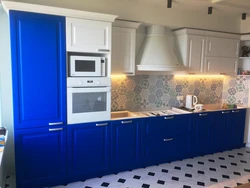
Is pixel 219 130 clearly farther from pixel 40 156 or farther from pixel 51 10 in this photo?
pixel 51 10

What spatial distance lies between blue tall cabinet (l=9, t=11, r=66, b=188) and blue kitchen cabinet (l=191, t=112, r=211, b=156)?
2.18 meters

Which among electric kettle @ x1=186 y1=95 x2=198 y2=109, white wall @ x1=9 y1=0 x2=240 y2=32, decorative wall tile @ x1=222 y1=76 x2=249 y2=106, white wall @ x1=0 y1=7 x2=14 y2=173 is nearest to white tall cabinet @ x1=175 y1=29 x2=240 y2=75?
white wall @ x1=9 y1=0 x2=240 y2=32

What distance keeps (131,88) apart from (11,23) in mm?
2002

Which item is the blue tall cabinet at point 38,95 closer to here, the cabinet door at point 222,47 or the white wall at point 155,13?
the white wall at point 155,13

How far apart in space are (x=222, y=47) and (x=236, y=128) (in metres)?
1.55

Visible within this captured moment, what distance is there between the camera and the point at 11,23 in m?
2.36

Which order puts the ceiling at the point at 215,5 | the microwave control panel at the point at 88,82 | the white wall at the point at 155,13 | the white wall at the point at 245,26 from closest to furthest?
the microwave control panel at the point at 88,82 < the white wall at the point at 155,13 < the ceiling at the point at 215,5 < the white wall at the point at 245,26

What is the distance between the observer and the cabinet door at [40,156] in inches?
101

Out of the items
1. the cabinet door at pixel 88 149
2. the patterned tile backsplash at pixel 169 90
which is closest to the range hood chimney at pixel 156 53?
the patterned tile backsplash at pixel 169 90

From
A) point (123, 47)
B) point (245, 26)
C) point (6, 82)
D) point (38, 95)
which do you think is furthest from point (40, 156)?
point (245, 26)

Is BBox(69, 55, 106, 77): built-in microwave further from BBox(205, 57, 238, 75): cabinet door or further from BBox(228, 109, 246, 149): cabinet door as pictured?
BBox(228, 109, 246, 149): cabinet door

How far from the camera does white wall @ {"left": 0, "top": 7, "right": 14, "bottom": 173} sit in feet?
9.34

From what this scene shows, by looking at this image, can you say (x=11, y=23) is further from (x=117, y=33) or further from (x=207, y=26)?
(x=207, y=26)

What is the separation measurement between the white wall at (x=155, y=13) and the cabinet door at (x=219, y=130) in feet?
5.20
